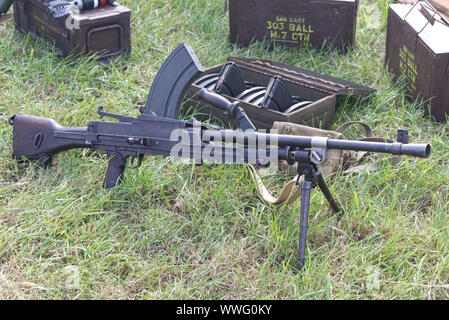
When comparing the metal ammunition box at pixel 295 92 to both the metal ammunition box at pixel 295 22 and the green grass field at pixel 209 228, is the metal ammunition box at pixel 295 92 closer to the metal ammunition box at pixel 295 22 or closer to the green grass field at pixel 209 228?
the green grass field at pixel 209 228

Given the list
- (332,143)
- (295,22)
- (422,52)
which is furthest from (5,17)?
(332,143)

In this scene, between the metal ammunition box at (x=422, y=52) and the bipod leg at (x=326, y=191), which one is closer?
the bipod leg at (x=326, y=191)

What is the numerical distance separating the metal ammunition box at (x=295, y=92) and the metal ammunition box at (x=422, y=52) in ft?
1.74

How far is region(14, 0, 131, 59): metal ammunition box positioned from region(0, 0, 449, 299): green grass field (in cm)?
96

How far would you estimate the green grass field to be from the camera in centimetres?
437

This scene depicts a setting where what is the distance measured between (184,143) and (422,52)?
10.1ft

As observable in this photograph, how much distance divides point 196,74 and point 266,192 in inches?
44.4

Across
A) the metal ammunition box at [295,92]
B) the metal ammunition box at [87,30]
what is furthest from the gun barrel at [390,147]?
the metal ammunition box at [87,30]

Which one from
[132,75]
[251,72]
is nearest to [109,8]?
[132,75]

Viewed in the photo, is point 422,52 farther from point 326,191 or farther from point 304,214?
point 304,214

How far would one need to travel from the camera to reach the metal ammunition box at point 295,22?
7551 millimetres

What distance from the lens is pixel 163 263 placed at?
15.1ft

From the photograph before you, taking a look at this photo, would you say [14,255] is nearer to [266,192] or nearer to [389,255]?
[266,192]

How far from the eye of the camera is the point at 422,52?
6.41 meters
